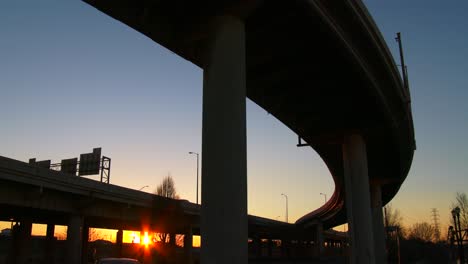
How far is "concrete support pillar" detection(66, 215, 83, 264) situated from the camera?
111 ft

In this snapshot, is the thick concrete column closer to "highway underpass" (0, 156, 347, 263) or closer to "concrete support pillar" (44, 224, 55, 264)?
"highway underpass" (0, 156, 347, 263)

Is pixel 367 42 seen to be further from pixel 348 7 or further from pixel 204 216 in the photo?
pixel 204 216

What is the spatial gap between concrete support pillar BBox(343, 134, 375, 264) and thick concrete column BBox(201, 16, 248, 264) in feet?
57.0

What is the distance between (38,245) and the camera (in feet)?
351

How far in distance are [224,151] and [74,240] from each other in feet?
85.9

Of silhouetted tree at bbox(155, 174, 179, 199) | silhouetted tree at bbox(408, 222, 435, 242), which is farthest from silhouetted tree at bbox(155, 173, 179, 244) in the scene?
silhouetted tree at bbox(408, 222, 435, 242)

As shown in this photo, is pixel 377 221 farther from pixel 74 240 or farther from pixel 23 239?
pixel 23 239

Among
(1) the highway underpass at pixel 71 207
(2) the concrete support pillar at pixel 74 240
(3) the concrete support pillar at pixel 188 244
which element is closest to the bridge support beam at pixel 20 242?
(1) the highway underpass at pixel 71 207

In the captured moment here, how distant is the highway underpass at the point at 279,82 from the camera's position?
1196 centimetres

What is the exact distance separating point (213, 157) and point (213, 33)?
379 cm

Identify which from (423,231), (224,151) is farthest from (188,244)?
(423,231)

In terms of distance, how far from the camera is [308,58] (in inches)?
703

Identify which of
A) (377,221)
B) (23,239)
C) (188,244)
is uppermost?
(377,221)

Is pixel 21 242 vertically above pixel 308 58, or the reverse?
pixel 308 58
